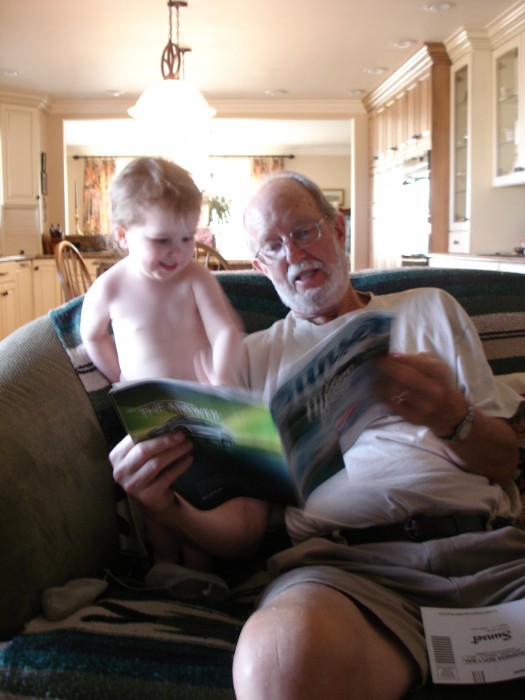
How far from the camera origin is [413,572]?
1.07 m

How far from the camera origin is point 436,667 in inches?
36.3

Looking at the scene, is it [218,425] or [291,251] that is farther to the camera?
[291,251]

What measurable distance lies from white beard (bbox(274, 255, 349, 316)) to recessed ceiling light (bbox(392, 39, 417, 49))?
459 centimetres

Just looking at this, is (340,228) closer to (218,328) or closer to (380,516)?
(218,328)

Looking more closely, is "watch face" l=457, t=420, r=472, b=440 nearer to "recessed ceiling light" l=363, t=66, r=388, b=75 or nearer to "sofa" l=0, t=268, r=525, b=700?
"sofa" l=0, t=268, r=525, b=700

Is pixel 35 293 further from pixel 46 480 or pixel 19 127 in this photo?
pixel 46 480

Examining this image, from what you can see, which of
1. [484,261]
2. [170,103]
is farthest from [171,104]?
[484,261]

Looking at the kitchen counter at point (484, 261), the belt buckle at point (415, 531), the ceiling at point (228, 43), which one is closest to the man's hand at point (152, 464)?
the belt buckle at point (415, 531)

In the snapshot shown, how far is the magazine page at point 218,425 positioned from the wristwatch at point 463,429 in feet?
0.96

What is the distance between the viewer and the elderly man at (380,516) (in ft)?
2.88

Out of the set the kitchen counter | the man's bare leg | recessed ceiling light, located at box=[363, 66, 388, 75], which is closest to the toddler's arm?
the man's bare leg

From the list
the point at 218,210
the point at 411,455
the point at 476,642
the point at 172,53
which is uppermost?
the point at 172,53

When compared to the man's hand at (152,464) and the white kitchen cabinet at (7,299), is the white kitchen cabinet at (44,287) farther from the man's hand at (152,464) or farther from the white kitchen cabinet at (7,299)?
the man's hand at (152,464)

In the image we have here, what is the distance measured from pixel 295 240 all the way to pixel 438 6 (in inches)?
151
